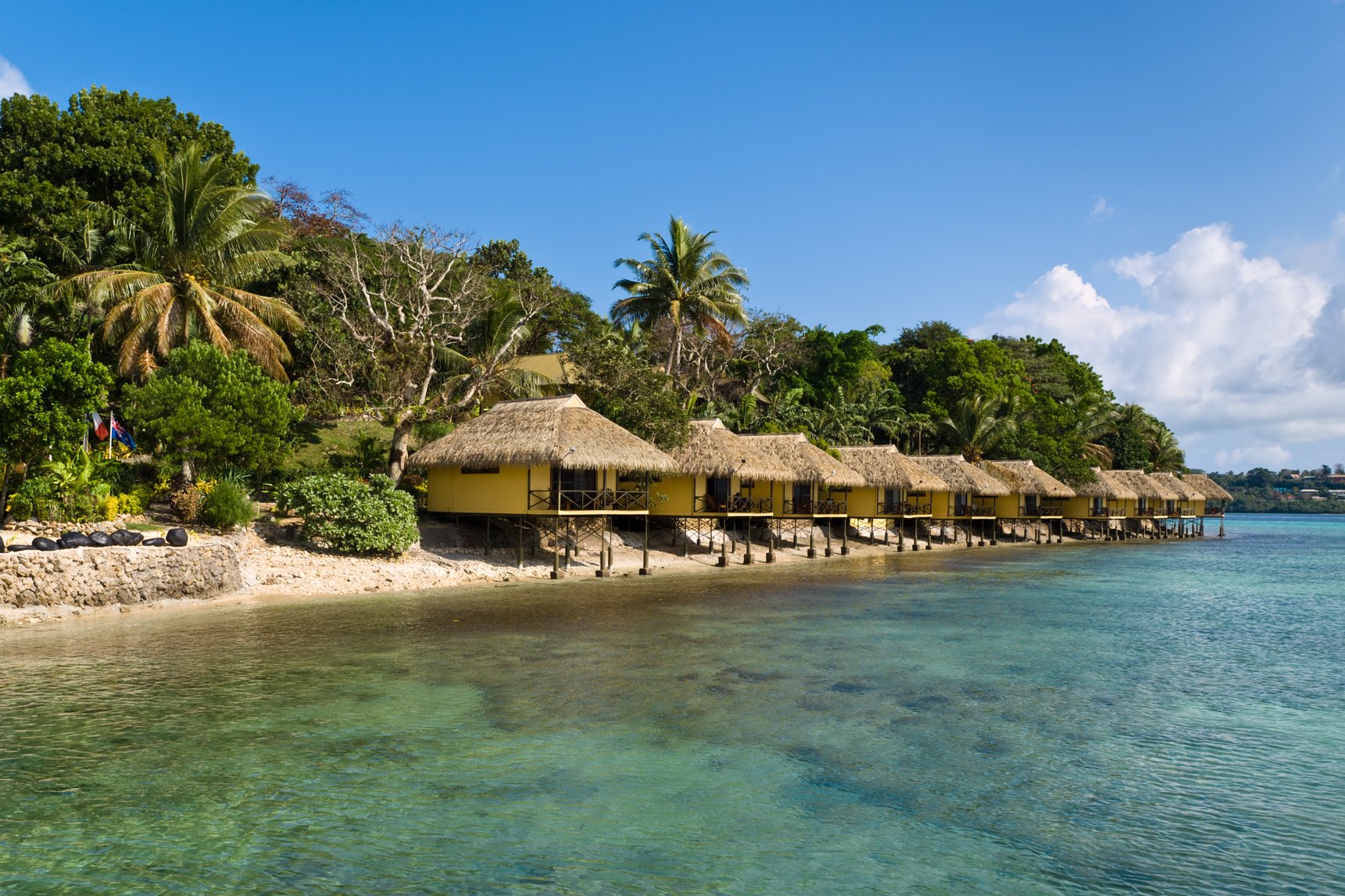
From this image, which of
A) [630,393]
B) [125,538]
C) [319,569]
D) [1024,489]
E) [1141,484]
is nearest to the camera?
[125,538]

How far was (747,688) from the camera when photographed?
1102 cm

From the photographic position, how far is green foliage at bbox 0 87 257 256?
2323 cm

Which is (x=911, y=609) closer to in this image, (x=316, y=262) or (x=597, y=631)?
(x=597, y=631)

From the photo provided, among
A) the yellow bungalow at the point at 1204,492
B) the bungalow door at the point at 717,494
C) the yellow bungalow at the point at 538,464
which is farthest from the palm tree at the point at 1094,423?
the yellow bungalow at the point at 538,464

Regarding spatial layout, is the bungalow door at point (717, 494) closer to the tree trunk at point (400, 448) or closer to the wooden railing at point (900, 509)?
the tree trunk at point (400, 448)

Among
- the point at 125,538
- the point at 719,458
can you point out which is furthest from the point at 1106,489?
the point at 125,538

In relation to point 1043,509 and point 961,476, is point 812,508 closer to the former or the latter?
point 961,476

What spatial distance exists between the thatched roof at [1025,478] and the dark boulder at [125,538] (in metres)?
36.3

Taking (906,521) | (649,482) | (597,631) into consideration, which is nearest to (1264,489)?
(906,521)

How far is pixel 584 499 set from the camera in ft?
74.7

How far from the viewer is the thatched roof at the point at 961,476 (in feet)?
128

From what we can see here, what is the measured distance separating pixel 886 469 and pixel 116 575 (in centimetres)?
2567

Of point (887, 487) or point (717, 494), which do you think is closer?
point (717, 494)

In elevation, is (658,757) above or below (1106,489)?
below
